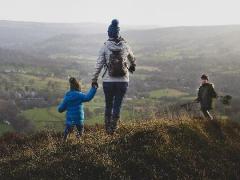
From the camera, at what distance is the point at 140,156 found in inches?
339

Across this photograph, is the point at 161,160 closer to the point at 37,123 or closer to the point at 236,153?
the point at 236,153

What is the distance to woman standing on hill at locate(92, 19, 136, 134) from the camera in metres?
10.0

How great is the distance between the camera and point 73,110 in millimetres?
10555

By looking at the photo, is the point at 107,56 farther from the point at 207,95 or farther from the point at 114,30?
the point at 207,95

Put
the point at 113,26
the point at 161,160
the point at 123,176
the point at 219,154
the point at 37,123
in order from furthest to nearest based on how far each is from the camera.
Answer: the point at 37,123 → the point at 113,26 → the point at 219,154 → the point at 161,160 → the point at 123,176

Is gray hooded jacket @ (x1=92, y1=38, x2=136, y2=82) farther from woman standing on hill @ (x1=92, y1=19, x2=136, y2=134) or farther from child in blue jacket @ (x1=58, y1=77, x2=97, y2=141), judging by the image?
child in blue jacket @ (x1=58, y1=77, x2=97, y2=141)

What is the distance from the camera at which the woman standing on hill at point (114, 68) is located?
10008 millimetres

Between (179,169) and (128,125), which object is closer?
(179,169)

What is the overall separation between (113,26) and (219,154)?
3.56 meters

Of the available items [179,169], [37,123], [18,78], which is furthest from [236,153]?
[18,78]

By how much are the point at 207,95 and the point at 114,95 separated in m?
3.94

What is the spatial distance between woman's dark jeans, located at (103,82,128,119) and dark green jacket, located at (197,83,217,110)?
12.2 feet

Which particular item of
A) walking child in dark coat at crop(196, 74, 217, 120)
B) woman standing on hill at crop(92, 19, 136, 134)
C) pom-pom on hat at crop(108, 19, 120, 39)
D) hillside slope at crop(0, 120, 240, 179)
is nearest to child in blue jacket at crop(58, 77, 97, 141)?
hillside slope at crop(0, 120, 240, 179)

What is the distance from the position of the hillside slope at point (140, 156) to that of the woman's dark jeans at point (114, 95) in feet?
1.58
